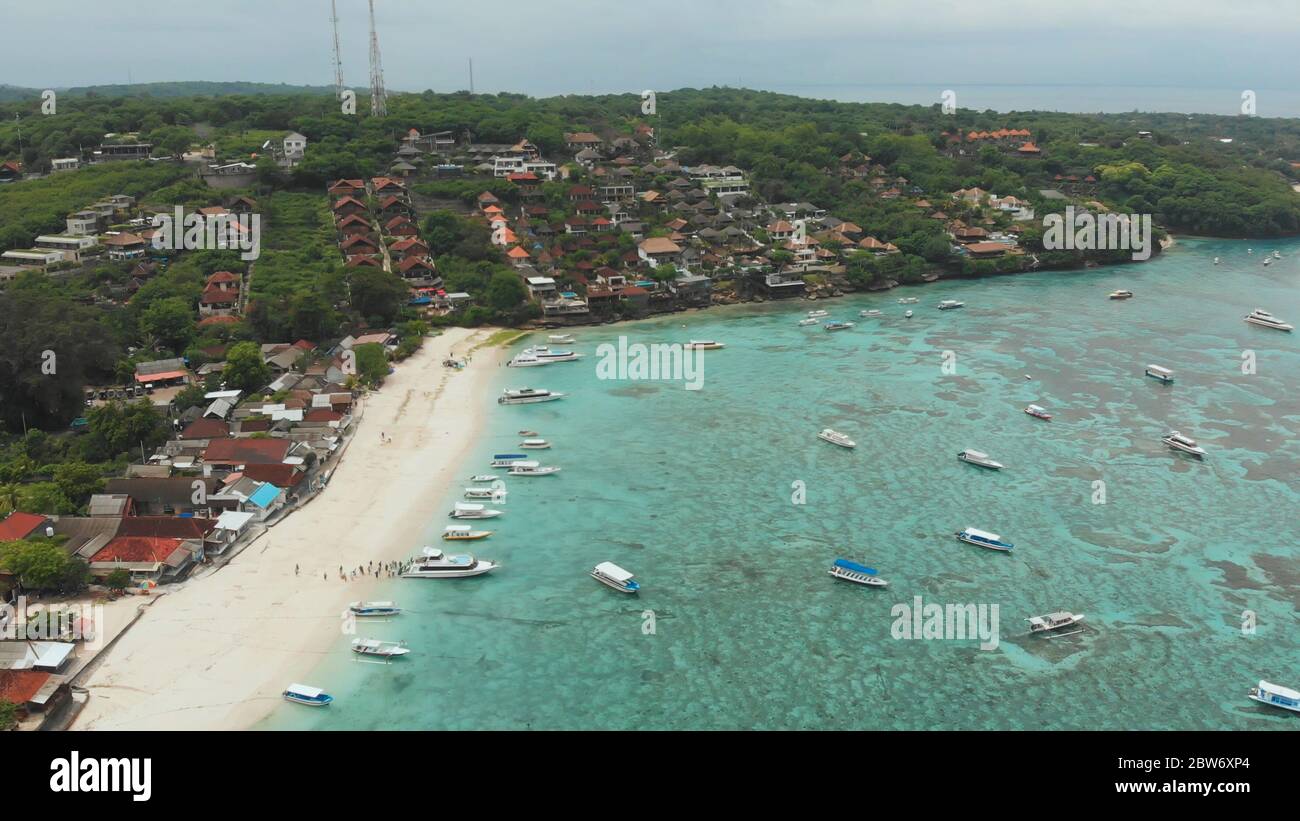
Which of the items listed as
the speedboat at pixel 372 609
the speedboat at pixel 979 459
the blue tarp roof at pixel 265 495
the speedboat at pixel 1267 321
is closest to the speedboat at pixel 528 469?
the blue tarp roof at pixel 265 495

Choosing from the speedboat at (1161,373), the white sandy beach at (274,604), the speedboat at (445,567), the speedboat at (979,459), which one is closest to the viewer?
the white sandy beach at (274,604)

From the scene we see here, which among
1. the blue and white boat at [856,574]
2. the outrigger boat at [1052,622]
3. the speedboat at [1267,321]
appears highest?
the speedboat at [1267,321]

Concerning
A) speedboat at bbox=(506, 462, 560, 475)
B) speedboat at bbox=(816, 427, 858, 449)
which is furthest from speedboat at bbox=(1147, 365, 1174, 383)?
speedboat at bbox=(506, 462, 560, 475)

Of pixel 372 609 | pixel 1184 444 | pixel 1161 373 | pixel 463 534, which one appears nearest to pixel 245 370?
pixel 463 534

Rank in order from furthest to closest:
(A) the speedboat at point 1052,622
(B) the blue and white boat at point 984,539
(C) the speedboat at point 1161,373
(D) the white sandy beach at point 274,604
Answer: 1. (C) the speedboat at point 1161,373
2. (B) the blue and white boat at point 984,539
3. (A) the speedboat at point 1052,622
4. (D) the white sandy beach at point 274,604

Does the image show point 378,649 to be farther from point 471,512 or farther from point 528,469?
point 528,469

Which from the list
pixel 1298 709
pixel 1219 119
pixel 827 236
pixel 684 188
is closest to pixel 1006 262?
pixel 827 236

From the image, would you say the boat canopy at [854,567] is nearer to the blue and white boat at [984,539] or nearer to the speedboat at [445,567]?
the blue and white boat at [984,539]
